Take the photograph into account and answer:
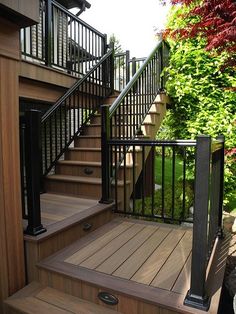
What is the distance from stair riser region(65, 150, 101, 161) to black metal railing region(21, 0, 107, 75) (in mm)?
1484

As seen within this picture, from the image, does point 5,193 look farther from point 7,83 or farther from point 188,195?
point 188,195

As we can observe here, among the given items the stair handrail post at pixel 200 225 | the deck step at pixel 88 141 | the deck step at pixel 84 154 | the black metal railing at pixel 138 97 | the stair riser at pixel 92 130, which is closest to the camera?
the stair handrail post at pixel 200 225

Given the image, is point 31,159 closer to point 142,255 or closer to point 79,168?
point 142,255

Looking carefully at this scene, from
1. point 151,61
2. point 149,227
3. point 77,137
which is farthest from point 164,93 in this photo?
point 149,227

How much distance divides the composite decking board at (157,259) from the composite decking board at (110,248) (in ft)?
1.01

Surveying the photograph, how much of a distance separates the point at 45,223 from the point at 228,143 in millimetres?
3078

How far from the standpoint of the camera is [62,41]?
4758 millimetres

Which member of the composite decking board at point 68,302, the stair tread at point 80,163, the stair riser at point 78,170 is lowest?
the composite decking board at point 68,302

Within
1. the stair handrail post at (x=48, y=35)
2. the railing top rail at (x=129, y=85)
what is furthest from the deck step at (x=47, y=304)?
the stair handrail post at (x=48, y=35)

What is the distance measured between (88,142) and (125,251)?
92.2 inches

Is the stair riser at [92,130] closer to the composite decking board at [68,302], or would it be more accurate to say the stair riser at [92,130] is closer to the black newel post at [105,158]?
the black newel post at [105,158]

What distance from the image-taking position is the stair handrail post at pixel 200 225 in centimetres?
146

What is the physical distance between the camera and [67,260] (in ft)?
6.72

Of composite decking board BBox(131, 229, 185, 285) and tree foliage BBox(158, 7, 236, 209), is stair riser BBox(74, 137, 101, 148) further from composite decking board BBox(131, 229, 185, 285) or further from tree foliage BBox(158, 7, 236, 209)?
composite decking board BBox(131, 229, 185, 285)
